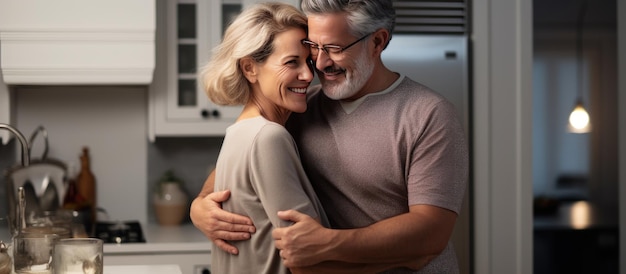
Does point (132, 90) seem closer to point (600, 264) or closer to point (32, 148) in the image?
point (32, 148)

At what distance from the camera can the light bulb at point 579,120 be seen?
4.18 m

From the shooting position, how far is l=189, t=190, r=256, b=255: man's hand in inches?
87.7

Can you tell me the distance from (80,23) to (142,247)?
103cm

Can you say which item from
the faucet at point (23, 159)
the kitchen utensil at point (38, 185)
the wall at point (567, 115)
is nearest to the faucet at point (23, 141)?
the faucet at point (23, 159)

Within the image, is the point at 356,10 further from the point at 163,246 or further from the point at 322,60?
the point at 163,246

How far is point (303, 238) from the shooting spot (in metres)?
2.10

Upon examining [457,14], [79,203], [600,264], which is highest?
[457,14]

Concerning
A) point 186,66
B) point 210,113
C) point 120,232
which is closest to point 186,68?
point 186,66

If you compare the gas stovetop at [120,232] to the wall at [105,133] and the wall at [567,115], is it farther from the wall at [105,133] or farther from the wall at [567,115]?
the wall at [567,115]

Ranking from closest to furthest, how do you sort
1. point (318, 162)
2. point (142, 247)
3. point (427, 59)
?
point (318, 162) → point (142, 247) → point (427, 59)

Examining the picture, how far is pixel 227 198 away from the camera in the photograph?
228cm

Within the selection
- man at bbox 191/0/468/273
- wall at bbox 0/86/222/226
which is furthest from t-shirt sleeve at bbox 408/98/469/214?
wall at bbox 0/86/222/226

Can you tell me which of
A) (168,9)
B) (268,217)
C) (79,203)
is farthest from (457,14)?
(268,217)

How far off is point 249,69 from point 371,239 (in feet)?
1.77
